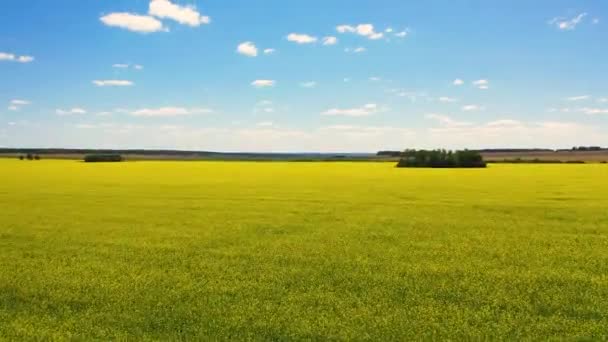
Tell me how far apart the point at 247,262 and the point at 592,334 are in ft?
21.0

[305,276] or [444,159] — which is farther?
[444,159]

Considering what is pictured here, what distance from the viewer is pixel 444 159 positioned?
7906 centimetres

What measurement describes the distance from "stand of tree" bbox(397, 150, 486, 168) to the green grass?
201 ft

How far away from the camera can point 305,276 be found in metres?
9.09

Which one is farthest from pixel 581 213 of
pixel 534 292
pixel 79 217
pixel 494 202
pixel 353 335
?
pixel 79 217

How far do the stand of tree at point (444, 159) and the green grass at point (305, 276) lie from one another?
61116mm

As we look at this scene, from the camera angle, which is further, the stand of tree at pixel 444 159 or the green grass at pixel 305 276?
the stand of tree at pixel 444 159

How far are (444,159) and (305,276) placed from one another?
242 feet

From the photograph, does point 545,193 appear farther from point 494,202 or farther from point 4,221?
point 4,221

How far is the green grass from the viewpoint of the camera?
22.0 feet

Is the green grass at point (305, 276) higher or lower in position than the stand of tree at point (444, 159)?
lower

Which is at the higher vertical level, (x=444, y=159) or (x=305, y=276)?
(x=444, y=159)

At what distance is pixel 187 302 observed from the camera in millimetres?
7719

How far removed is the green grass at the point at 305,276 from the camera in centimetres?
670
